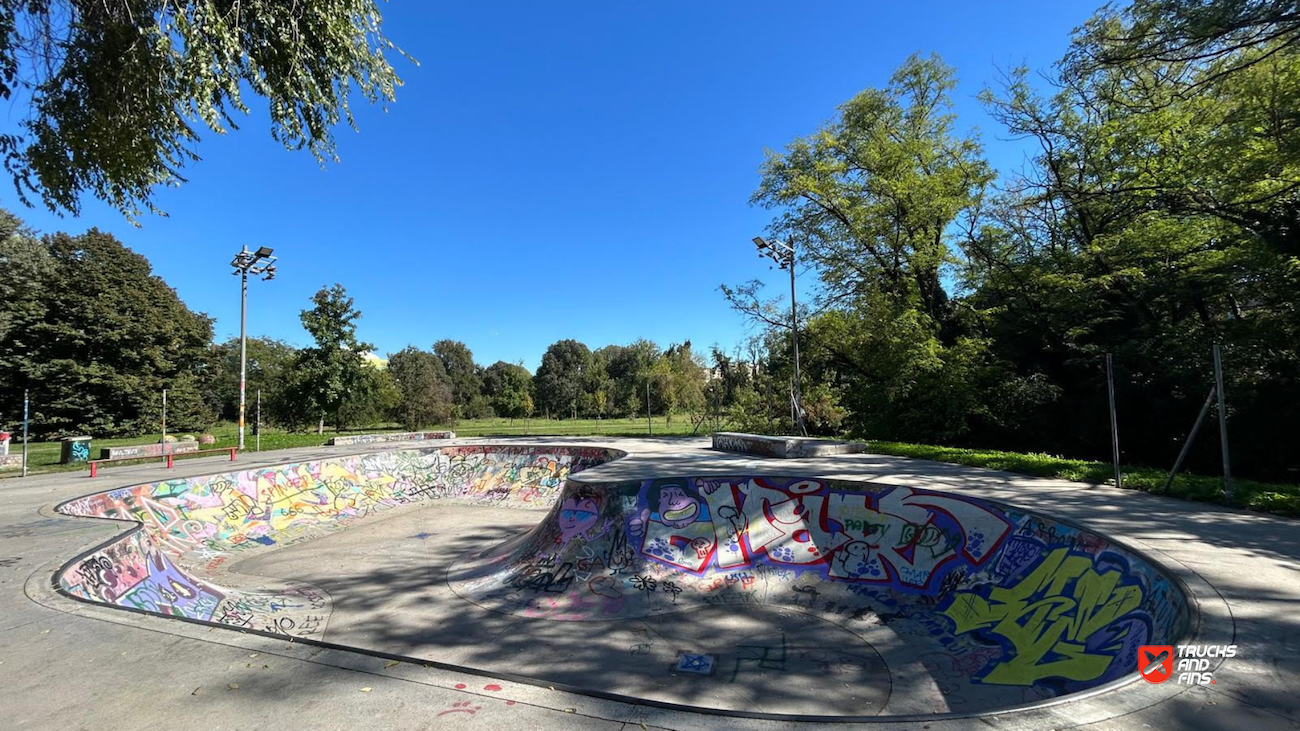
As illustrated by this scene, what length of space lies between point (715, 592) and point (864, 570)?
207 centimetres

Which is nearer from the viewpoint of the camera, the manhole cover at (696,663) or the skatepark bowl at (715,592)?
the skatepark bowl at (715,592)

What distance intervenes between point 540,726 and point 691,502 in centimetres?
581

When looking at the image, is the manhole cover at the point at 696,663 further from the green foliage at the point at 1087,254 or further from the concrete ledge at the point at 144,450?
the concrete ledge at the point at 144,450

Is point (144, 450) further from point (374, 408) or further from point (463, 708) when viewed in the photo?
point (374, 408)

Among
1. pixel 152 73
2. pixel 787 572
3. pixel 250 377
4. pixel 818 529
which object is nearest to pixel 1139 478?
pixel 818 529

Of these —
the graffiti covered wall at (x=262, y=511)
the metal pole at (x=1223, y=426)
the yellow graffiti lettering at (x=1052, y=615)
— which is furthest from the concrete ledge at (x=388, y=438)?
the metal pole at (x=1223, y=426)

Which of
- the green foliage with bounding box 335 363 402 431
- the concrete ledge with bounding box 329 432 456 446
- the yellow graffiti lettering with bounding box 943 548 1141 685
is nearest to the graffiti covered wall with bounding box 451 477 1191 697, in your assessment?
the yellow graffiti lettering with bounding box 943 548 1141 685

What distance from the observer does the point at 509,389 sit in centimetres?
5406

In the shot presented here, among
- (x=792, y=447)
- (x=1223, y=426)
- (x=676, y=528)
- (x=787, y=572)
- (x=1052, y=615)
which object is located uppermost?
(x=1223, y=426)

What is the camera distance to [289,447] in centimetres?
2209

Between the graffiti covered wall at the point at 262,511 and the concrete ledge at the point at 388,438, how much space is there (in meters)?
8.56

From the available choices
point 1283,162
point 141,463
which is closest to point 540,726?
point 1283,162

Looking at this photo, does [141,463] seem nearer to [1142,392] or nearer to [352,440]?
[352,440]

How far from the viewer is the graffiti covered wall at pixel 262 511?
6.10 metres
